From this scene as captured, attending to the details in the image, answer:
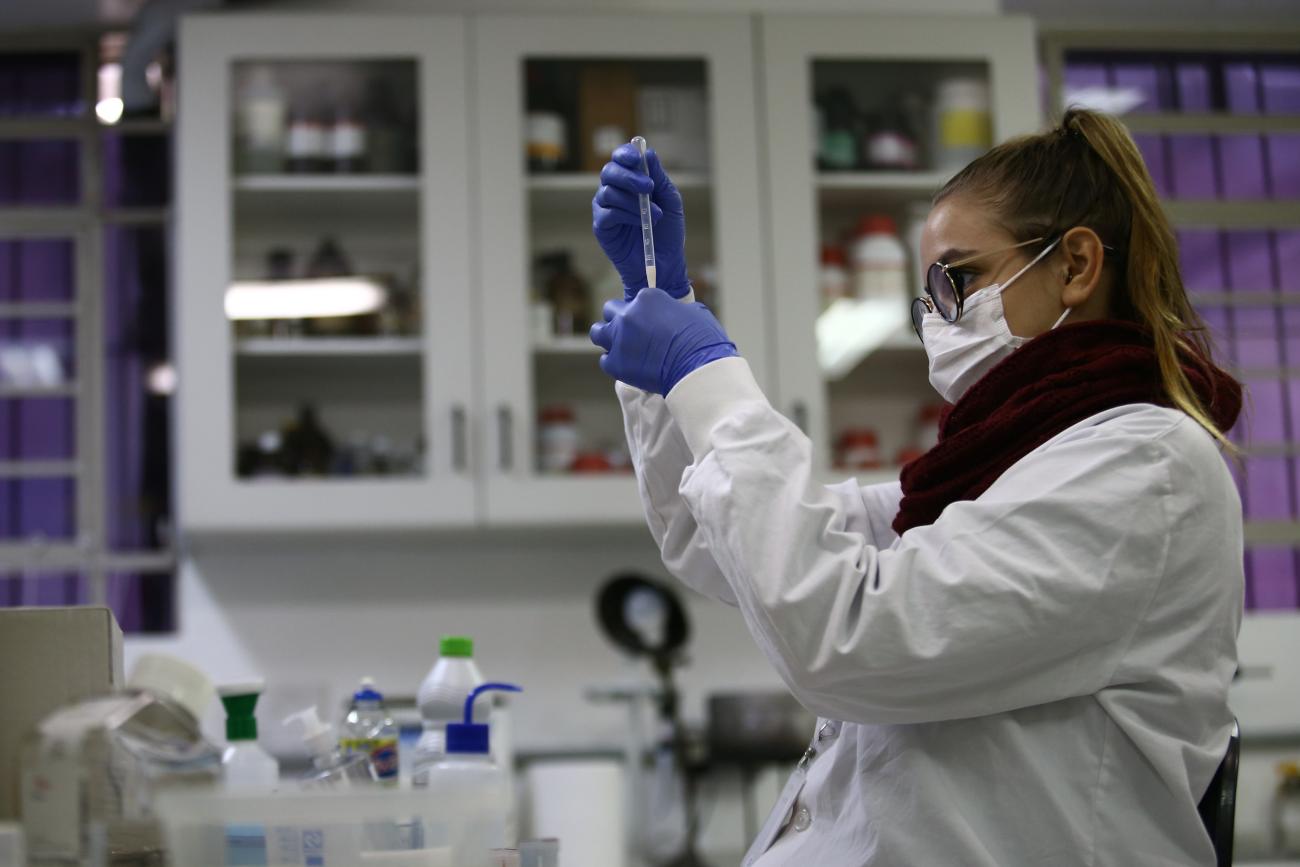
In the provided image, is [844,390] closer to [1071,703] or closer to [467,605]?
[467,605]

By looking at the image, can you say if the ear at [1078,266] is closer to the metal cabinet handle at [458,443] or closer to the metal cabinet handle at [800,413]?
the metal cabinet handle at [800,413]

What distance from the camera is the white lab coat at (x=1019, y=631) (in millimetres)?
1021

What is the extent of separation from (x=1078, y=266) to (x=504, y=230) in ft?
5.25

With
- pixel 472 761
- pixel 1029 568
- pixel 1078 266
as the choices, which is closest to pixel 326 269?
pixel 472 761

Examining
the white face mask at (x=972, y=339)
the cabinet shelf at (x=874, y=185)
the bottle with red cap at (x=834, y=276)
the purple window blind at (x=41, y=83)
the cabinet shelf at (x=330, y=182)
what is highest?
the purple window blind at (x=41, y=83)

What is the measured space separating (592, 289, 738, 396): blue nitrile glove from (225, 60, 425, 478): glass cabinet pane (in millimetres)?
1437

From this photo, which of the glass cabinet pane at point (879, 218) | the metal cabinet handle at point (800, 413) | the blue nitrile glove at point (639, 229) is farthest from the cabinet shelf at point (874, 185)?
the blue nitrile glove at point (639, 229)

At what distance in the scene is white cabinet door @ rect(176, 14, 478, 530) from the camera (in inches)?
101

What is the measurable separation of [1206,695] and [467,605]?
1943 mm

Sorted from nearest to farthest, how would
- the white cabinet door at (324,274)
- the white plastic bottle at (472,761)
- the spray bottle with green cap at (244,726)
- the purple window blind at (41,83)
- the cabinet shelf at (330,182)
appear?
the white plastic bottle at (472,761) → the spray bottle with green cap at (244,726) → the white cabinet door at (324,274) → the cabinet shelf at (330,182) → the purple window blind at (41,83)

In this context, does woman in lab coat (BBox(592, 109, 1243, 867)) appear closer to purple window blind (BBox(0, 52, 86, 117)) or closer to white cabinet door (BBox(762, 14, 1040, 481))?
white cabinet door (BBox(762, 14, 1040, 481))

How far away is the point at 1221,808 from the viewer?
1108mm

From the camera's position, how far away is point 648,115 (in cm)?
277

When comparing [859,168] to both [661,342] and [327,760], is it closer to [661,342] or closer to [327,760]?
[661,342]
